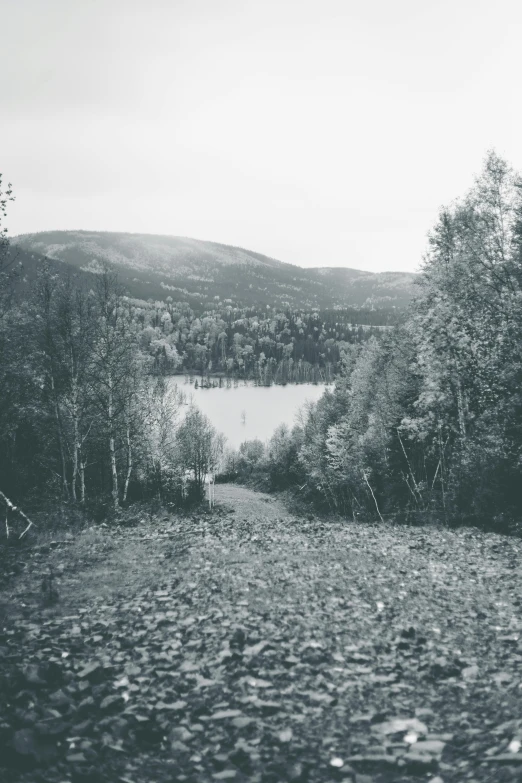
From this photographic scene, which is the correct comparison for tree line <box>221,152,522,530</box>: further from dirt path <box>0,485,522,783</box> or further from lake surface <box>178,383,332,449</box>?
lake surface <box>178,383,332,449</box>

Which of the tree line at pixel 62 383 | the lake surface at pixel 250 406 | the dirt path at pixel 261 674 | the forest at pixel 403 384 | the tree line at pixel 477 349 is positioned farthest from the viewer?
the lake surface at pixel 250 406

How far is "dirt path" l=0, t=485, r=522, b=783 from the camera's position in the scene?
17.1 ft

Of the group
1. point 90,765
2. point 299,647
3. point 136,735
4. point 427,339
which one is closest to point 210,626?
point 299,647

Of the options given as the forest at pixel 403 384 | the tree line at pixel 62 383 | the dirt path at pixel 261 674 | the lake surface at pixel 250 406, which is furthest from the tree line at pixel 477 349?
the lake surface at pixel 250 406

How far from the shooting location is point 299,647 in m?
8.12

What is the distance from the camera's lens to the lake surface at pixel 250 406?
128000 millimetres

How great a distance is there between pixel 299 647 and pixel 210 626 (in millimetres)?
1981

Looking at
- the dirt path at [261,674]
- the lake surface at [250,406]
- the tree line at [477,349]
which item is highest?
the tree line at [477,349]

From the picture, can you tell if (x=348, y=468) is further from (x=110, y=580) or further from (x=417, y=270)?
(x=110, y=580)

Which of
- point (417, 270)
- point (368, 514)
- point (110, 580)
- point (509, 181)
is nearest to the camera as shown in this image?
point (110, 580)

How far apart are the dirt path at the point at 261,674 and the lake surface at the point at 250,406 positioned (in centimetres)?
9439

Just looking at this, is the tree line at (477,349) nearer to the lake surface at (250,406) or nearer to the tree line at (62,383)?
the tree line at (62,383)

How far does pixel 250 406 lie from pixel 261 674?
147 metres

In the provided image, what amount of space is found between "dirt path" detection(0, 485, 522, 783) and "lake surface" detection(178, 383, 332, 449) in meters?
94.4
